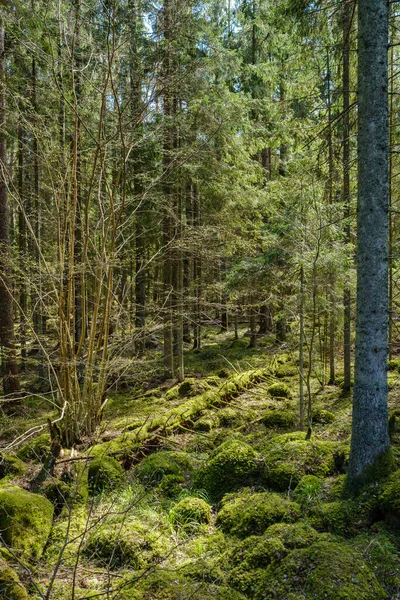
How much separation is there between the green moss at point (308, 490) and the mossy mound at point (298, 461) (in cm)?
15

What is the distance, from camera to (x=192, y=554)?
362 cm

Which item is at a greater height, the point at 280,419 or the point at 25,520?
the point at 25,520

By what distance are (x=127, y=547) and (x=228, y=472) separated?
5.77ft

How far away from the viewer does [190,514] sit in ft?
13.8

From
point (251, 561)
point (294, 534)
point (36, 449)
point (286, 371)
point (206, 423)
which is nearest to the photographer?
point (251, 561)

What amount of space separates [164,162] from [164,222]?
5.19 ft

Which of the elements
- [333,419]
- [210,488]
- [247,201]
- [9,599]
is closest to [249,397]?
[333,419]

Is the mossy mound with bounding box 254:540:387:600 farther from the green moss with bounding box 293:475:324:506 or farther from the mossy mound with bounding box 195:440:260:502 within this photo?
the mossy mound with bounding box 195:440:260:502

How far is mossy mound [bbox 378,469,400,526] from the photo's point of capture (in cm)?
343

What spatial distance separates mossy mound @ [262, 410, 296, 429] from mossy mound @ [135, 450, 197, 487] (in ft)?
6.75

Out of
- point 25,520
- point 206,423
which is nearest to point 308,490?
point 25,520

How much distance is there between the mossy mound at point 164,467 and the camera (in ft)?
17.8

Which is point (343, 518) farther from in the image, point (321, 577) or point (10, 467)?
point (10, 467)

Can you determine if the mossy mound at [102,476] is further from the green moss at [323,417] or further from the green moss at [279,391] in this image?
the green moss at [279,391]
